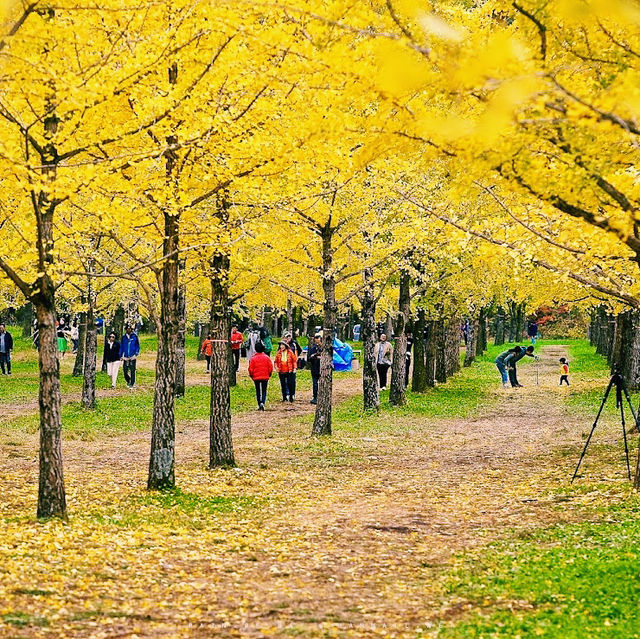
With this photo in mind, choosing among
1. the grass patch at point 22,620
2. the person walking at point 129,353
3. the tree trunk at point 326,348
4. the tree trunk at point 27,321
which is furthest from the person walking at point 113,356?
the grass patch at point 22,620

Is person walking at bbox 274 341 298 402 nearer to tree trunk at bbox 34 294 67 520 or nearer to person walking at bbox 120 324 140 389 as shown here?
person walking at bbox 120 324 140 389

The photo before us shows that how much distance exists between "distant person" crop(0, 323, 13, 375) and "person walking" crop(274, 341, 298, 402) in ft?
38.4

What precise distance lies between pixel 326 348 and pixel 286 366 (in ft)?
21.9

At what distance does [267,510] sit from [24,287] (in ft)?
12.8

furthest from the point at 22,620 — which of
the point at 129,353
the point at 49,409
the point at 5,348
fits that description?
the point at 5,348

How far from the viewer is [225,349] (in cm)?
1248

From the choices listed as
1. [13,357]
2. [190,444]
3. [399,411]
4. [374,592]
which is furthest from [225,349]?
[13,357]

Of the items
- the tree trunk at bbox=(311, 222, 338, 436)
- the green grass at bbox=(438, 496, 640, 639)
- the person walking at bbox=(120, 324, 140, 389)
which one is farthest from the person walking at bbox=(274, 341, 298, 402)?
the green grass at bbox=(438, 496, 640, 639)

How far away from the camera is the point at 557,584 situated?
260 inches

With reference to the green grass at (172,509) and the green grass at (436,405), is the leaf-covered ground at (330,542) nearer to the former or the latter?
the green grass at (172,509)

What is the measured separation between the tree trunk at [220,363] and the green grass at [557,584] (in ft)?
17.9

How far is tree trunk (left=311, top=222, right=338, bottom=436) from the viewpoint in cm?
1641

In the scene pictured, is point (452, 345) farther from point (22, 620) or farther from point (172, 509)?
point (22, 620)

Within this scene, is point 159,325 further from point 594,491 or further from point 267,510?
point 594,491
